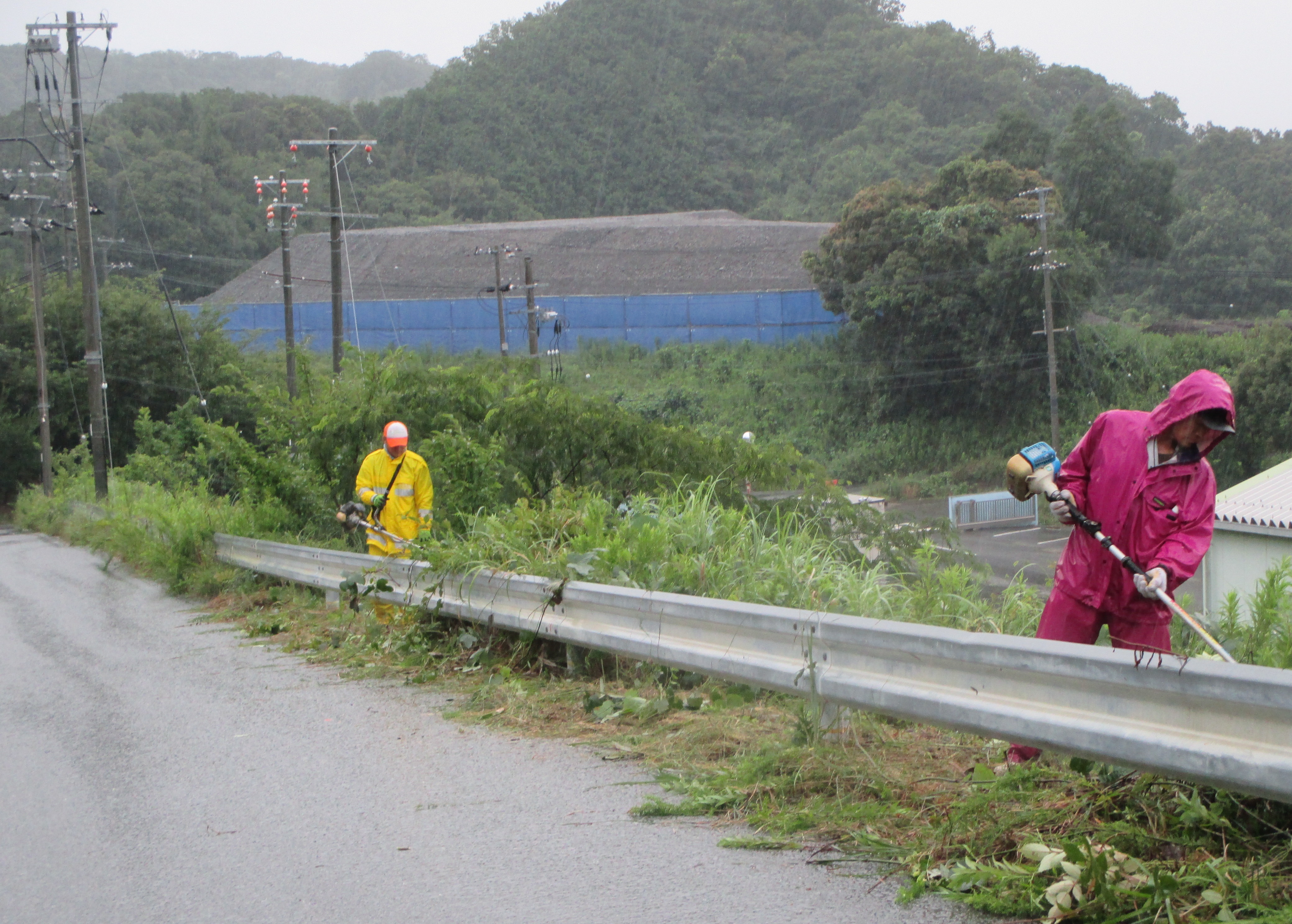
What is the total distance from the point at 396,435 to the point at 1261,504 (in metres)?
15.1

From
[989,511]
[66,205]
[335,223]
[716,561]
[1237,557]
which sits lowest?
[989,511]

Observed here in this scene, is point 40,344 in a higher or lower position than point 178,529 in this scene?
higher

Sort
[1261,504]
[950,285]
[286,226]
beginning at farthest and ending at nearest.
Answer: [950,285] → [286,226] → [1261,504]

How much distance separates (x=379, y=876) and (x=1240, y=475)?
4524 centimetres

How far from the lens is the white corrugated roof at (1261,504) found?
1891cm

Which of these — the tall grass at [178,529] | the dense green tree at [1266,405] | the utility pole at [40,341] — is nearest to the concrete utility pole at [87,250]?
the tall grass at [178,529]

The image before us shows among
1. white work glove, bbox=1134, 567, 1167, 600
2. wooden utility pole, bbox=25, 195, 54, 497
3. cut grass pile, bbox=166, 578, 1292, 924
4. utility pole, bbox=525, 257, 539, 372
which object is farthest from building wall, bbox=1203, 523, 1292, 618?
wooden utility pole, bbox=25, 195, 54, 497

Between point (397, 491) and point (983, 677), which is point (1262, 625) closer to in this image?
point (983, 677)

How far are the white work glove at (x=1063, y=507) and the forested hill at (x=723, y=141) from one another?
57080mm

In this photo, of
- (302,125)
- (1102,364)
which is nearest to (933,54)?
(302,125)

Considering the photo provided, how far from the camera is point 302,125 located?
93.4 metres

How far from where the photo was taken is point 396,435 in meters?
10.1

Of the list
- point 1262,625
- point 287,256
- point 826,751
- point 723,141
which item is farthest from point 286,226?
point 723,141

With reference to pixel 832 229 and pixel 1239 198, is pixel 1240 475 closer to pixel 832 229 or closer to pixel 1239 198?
pixel 832 229
